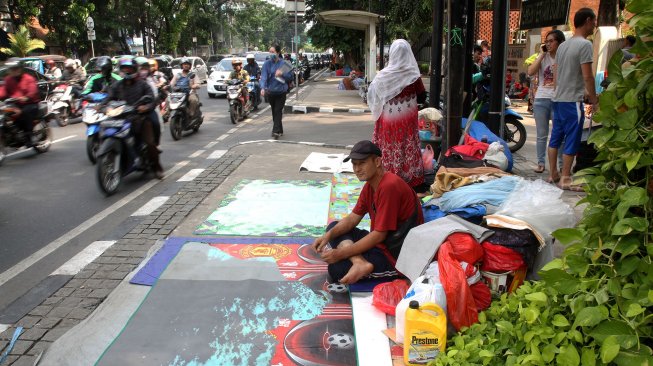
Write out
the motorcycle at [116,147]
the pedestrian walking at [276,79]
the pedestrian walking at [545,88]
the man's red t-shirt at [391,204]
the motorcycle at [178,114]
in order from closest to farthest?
the man's red t-shirt at [391,204], the pedestrian walking at [545,88], the motorcycle at [116,147], the pedestrian walking at [276,79], the motorcycle at [178,114]

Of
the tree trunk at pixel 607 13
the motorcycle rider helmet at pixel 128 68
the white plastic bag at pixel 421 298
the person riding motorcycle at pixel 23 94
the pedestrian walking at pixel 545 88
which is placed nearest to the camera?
the white plastic bag at pixel 421 298

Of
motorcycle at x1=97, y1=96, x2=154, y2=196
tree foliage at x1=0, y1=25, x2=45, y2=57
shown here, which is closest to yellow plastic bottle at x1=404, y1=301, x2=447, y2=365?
motorcycle at x1=97, y1=96, x2=154, y2=196

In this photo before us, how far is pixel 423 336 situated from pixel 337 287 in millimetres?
1295

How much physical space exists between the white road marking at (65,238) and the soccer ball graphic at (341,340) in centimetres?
286

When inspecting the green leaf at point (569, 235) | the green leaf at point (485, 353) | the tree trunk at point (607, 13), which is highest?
the tree trunk at point (607, 13)

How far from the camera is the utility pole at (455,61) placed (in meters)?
6.62

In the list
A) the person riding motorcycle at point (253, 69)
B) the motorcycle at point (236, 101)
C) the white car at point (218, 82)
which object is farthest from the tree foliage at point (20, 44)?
the motorcycle at point (236, 101)

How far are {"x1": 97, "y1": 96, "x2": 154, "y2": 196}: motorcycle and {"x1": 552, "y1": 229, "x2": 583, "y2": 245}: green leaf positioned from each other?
582 centimetres

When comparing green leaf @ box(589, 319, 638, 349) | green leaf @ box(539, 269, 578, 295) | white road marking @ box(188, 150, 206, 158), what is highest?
green leaf @ box(539, 269, 578, 295)

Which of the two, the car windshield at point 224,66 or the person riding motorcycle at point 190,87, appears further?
the car windshield at point 224,66

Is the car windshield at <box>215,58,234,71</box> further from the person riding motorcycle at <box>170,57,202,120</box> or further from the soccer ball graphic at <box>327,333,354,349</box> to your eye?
the soccer ball graphic at <box>327,333,354,349</box>

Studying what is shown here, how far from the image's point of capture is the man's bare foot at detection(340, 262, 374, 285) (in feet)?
13.0

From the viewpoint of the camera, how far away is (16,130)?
904cm

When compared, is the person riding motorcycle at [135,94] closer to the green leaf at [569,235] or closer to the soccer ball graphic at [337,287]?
the soccer ball graphic at [337,287]
